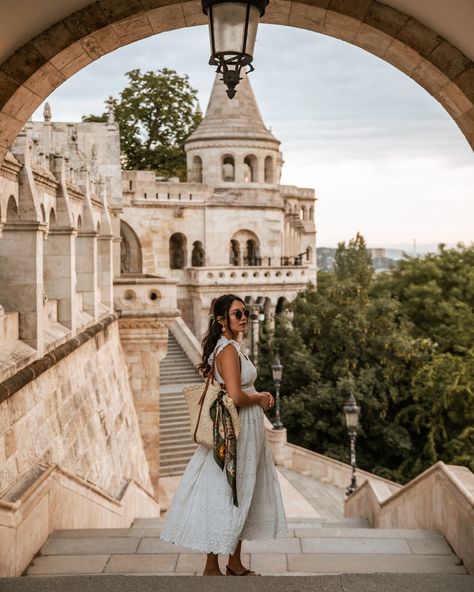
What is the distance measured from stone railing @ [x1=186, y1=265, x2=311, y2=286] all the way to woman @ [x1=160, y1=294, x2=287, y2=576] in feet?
101

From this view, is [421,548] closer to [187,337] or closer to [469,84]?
[469,84]

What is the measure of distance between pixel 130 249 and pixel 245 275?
5.85 m

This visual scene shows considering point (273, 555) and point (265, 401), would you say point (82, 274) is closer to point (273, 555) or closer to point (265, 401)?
point (273, 555)

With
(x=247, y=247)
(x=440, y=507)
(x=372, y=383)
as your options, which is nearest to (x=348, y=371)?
(x=372, y=383)

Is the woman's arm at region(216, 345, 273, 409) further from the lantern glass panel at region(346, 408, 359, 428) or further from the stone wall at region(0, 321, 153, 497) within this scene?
the lantern glass panel at region(346, 408, 359, 428)

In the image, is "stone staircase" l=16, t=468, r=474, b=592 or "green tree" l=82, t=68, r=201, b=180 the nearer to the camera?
"stone staircase" l=16, t=468, r=474, b=592

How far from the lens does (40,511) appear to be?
6188 millimetres

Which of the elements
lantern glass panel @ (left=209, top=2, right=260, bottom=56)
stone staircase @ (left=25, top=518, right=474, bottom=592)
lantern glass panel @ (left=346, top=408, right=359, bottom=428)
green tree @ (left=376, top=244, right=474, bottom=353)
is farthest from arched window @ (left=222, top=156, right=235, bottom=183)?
lantern glass panel @ (left=209, top=2, right=260, bottom=56)

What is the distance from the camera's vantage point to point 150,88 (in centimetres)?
4375

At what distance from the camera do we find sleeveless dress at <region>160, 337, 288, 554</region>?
15.4 ft

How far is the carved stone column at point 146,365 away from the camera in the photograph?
17.3m

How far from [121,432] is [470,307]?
2528cm

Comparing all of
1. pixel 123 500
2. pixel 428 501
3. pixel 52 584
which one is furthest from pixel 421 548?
pixel 123 500

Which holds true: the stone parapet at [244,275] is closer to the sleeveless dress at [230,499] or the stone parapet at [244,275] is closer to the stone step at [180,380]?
the stone step at [180,380]
